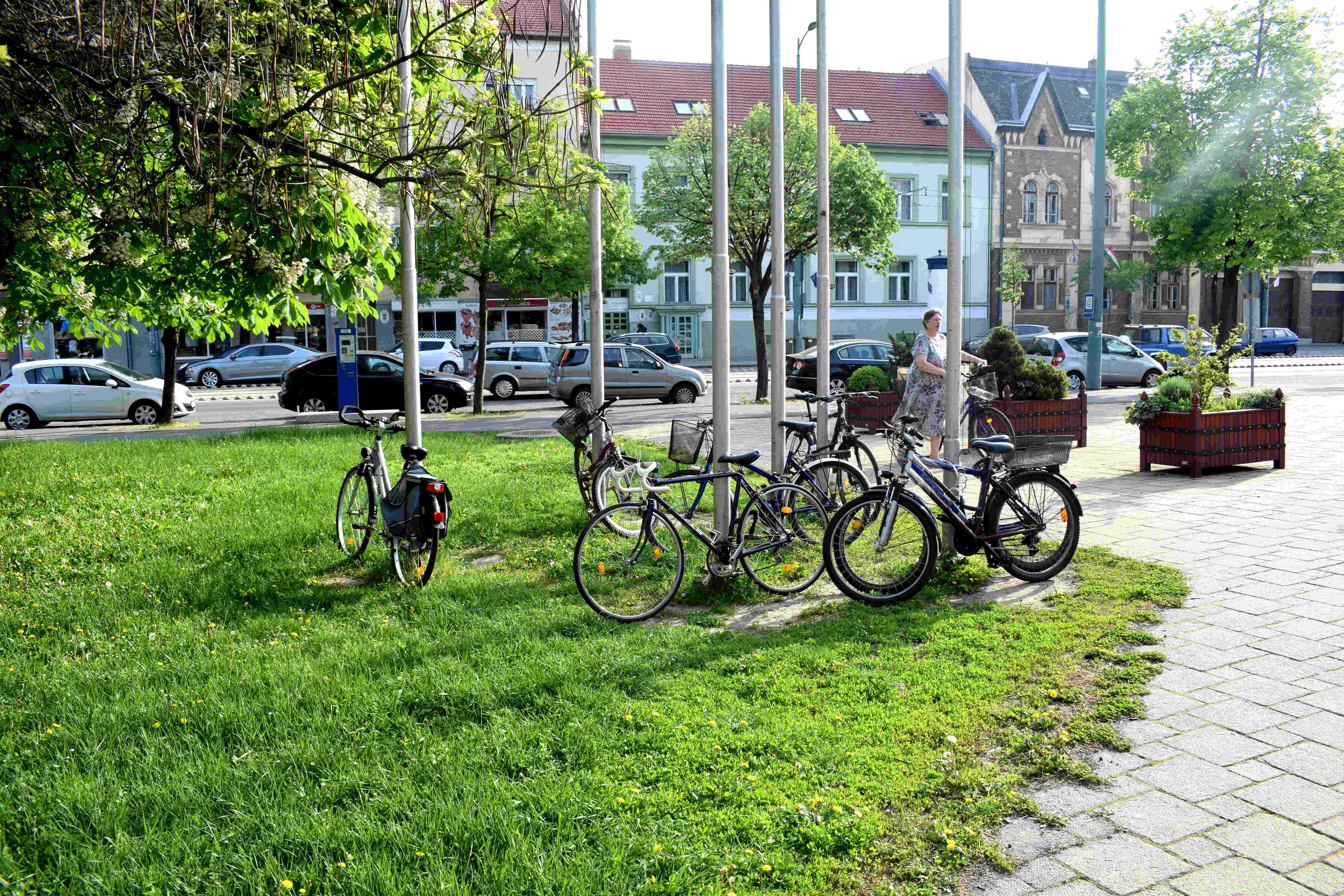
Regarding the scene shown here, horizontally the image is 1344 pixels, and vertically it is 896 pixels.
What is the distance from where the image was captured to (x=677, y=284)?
48.9 metres

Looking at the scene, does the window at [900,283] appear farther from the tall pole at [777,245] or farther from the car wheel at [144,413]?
the tall pole at [777,245]

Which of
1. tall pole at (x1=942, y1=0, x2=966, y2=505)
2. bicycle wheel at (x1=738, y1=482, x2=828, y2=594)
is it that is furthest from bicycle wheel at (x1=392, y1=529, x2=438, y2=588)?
tall pole at (x1=942, y1=0, x2=966, y2=505)

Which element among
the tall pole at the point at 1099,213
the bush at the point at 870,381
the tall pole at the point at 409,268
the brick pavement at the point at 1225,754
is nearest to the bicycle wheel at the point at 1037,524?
the brick pavement at the point at 1225,754

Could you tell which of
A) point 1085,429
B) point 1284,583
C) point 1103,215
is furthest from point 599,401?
point 1103,215

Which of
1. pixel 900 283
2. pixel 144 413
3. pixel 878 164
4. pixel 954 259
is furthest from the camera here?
pixel 900 283

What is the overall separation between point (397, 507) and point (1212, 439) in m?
8.95

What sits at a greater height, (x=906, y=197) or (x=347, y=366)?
(x=906, y=197)

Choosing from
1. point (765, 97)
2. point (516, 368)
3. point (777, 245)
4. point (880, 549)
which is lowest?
point (880, 549)

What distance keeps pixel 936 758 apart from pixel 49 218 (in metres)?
7.59

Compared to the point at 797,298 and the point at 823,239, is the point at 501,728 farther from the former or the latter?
the point at 797,298

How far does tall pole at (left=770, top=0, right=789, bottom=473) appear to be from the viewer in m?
8.54

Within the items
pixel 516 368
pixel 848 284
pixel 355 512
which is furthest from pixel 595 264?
pixel 848 284

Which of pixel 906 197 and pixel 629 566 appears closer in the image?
pixel 629 566

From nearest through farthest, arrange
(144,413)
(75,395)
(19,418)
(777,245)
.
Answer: (777,245), (19,418), (75,395), (144,413)
